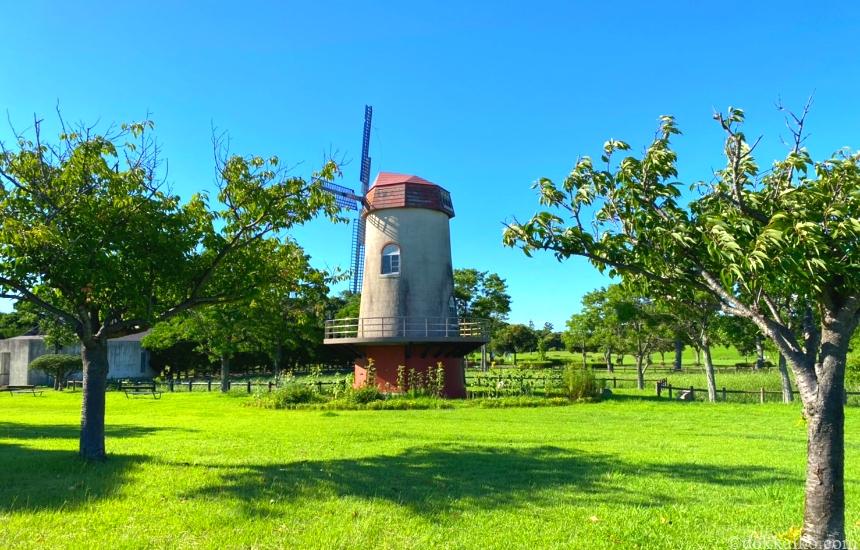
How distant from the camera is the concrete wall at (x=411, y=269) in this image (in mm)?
24453

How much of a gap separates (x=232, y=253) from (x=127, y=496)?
4.21m

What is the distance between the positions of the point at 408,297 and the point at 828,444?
20531 mm

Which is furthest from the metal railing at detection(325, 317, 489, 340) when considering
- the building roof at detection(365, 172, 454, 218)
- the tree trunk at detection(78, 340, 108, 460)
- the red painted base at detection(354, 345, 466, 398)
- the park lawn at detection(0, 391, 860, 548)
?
the tree trunk at detection(78, 340, 108, 460)

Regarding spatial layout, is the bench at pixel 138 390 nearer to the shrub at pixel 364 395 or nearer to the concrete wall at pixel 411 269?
the shrub at pixel 364 395

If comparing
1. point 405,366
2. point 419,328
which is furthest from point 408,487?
point 419,328

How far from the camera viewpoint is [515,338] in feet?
254

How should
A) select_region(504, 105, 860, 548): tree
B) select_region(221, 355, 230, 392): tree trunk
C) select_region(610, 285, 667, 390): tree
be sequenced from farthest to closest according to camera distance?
select_region(221, 355, 230, 392): tree trunk
select_region(610, 285, 667, 390): tree
select_region(504, 105, 860, 548): tree

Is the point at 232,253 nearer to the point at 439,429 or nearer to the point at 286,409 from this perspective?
the point at 439,429

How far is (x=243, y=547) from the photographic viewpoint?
5.05 meters

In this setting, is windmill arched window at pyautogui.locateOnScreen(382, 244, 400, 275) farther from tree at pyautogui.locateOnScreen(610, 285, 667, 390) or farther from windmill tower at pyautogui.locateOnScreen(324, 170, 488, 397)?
tree at pyautogui.locateOnScreen(610, 285, 667, 390)

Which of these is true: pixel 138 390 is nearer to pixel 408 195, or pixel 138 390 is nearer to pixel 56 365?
pixel 56 365

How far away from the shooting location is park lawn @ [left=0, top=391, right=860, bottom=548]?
5.38m

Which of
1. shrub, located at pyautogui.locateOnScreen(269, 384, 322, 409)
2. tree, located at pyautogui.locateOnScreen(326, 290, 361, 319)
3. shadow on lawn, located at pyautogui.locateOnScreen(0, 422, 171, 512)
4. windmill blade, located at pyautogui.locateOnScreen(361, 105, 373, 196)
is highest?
windmill blade, located at pyautogui.locateOnScreen(361, 105, 373, 196)

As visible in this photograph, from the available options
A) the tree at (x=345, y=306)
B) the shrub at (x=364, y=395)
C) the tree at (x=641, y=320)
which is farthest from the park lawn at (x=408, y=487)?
the tree at (x=345, y=306)
